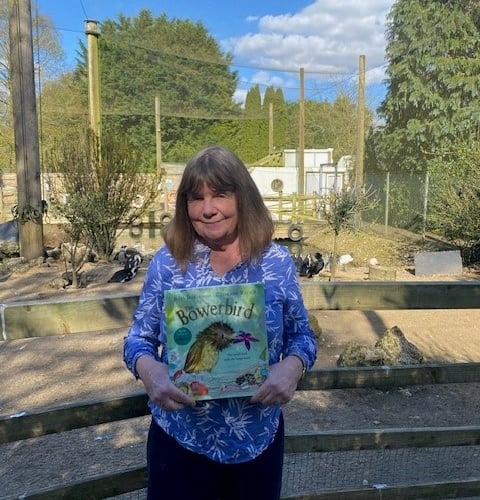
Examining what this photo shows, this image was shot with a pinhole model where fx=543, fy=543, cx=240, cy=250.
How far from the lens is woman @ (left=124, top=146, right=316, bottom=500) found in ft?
4.36

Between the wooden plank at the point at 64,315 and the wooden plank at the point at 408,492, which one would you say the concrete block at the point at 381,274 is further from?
the wooden plank at the point at 64,315

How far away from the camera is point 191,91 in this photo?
31.8 m

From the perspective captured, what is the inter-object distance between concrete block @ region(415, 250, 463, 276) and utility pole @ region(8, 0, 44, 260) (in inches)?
293

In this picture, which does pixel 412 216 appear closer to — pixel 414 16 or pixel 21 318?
pixel 414 16

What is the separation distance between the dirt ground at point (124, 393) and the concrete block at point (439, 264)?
10.7ft

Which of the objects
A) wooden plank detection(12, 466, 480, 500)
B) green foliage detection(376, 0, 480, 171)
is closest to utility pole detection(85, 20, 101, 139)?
wooden plank detection(12, 466, 480, 500)

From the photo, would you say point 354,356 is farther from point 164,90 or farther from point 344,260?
point 164,90

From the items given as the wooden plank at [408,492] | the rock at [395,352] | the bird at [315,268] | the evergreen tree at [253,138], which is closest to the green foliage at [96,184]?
the bird at [315,268]

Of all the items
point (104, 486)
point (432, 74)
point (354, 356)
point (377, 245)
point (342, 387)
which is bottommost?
point (377, 245)

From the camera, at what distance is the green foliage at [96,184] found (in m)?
11.2

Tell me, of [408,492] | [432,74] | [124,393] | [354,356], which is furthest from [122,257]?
[432,74]

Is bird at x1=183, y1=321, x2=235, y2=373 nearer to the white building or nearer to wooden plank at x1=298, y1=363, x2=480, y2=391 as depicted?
wooden plank at x1=298, y1=363, x2=480, y2=391

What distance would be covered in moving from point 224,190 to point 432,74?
2160cm

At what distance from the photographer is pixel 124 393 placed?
290 cm
